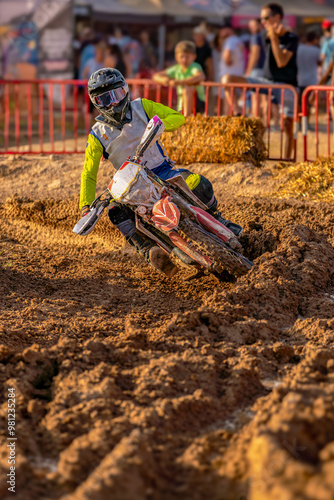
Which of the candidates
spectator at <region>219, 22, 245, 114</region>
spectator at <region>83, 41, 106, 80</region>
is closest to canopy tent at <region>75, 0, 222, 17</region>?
spectator at <region>83, 41, 106, 80</region>

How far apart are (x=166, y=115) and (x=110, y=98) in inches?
23.2

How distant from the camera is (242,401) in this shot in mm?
3932

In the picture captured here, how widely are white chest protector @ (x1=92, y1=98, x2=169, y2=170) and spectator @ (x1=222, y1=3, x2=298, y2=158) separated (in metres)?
4.67

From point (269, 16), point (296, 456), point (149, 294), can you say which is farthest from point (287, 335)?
point (269, 16)

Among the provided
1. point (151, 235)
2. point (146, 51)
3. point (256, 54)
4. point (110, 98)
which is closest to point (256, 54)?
point (256, 54)

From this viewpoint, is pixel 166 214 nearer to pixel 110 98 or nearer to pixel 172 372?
pixel 110 98

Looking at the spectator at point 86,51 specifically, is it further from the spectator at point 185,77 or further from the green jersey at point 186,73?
the spectator at point 185,77

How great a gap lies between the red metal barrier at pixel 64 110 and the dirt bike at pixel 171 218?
451 cm

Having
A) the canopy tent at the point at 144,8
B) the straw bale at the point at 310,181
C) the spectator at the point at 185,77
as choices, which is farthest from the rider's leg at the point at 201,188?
the canopy tent at the point at 144,8

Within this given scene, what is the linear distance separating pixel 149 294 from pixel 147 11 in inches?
588

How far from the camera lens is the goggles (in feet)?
18.9

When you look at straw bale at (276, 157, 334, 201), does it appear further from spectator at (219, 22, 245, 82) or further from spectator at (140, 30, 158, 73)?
spectator at (140, 30, 158, 73)

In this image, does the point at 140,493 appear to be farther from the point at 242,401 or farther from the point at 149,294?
the point at 149,294

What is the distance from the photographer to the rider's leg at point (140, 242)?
5.72 meters
